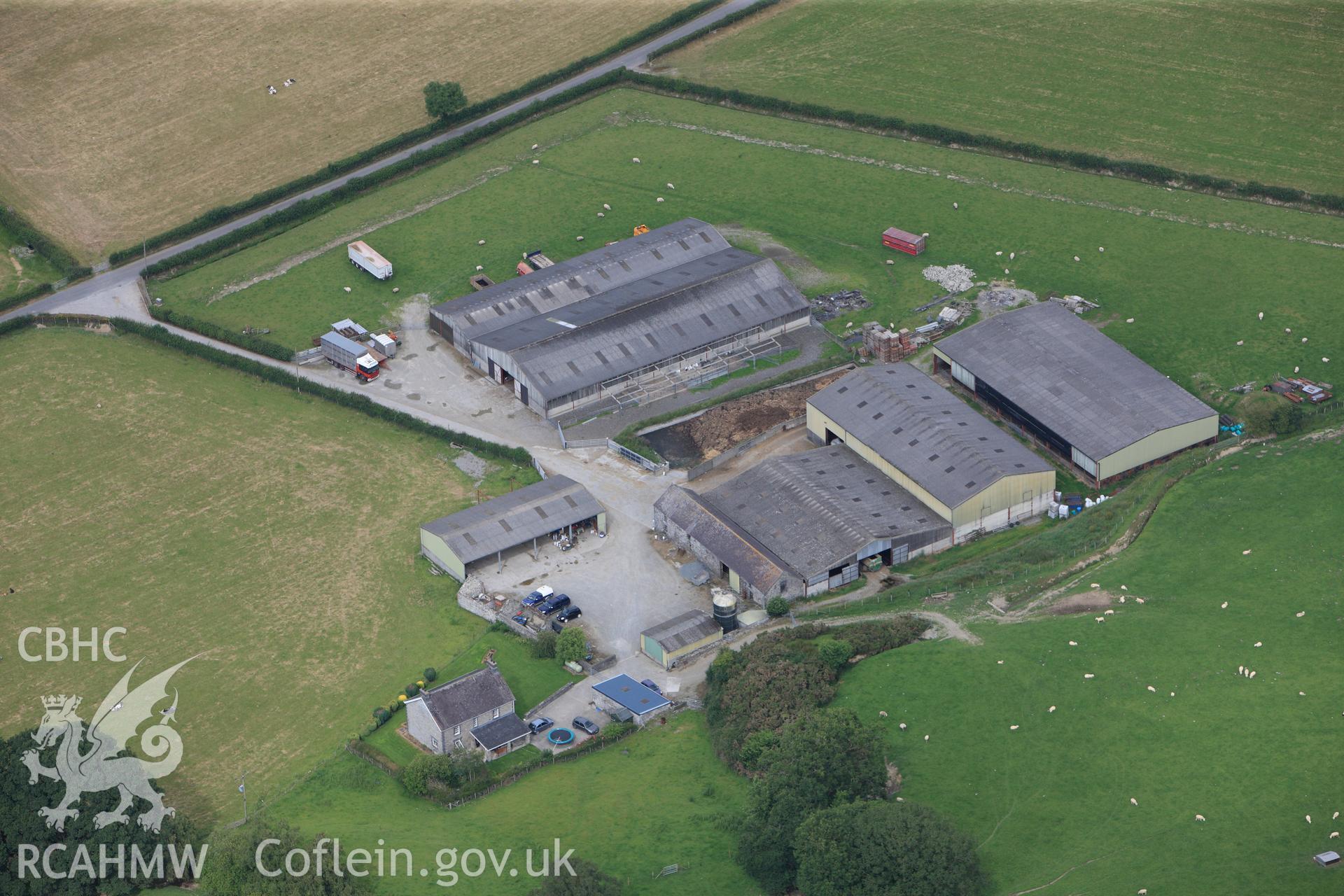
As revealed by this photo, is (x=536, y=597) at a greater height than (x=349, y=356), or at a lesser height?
lesser

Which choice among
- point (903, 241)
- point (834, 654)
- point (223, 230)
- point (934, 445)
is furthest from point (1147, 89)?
point (223, 230)

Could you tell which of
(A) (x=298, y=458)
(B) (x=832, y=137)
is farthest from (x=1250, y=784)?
(B) (x=832, y=137)

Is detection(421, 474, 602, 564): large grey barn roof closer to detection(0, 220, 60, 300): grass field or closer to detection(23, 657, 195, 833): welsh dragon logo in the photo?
detection(23, 657, 195, 833): welsh dragon logo

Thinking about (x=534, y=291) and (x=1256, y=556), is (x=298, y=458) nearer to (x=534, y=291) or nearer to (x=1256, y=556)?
(x=534, y=291)

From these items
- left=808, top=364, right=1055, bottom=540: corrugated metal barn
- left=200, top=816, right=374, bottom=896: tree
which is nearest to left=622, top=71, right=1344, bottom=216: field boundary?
left=808, top=364, right=1055, bottom=540: corrugated metal barn

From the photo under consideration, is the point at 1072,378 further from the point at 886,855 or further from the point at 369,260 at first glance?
the point at 369,260

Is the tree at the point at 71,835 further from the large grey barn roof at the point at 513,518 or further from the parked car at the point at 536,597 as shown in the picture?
the large grey barn roof at the point at 513,518
